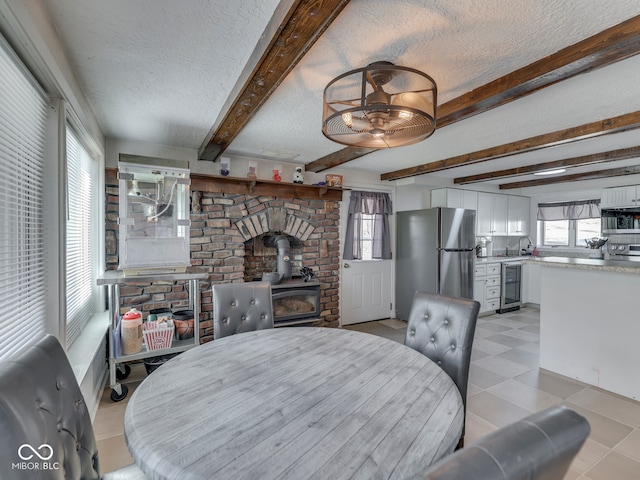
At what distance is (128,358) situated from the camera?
2.52 m

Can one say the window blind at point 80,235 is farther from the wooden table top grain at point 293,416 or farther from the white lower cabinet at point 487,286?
the white lower cabinet at point 487,286

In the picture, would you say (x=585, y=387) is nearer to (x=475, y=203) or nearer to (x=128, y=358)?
(x=475, y=203)

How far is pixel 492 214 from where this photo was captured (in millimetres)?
5578

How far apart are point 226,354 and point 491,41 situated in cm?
199

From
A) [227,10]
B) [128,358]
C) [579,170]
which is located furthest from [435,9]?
[579,170]

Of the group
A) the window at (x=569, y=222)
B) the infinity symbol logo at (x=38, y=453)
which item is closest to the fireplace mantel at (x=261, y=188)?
the infinity symbol logo at (x=38, y=453)

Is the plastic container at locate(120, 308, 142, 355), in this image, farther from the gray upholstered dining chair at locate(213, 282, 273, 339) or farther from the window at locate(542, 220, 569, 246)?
the window at locate(542, 220, 569, 246)

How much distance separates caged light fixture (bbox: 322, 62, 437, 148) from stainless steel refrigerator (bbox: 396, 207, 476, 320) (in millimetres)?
2948

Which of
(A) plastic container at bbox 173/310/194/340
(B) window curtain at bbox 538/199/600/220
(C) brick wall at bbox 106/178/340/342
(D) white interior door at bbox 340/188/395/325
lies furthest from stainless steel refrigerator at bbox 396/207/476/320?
(A) plastic container at bbox 173/310/194/340

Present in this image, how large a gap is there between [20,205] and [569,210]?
23.4 ft

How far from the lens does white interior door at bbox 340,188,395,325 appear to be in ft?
14.6

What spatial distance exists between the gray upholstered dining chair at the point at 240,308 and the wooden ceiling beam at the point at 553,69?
1821mm

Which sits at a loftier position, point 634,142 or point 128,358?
point 634,142

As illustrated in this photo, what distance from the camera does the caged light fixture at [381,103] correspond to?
1.41 meters
